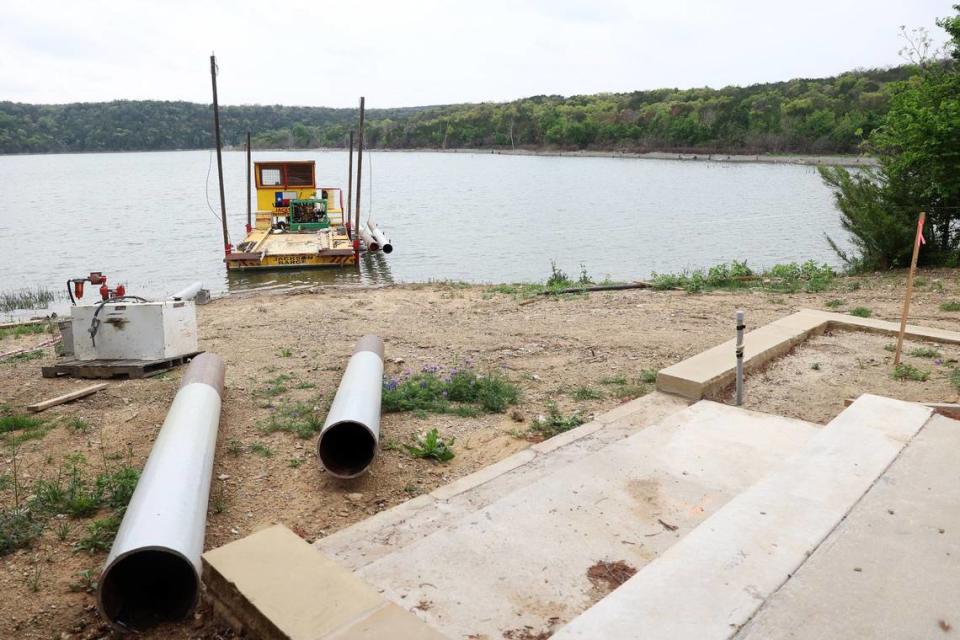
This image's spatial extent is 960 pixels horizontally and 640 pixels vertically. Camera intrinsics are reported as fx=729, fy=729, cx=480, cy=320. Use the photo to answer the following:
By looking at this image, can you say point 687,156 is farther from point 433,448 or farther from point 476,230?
point 433,448

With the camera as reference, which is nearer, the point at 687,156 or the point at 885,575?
the point at 885,575

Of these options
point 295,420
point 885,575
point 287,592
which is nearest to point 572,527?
point 885,575

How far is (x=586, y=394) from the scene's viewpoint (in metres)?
6.61

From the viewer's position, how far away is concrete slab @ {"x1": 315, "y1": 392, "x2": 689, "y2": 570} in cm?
383

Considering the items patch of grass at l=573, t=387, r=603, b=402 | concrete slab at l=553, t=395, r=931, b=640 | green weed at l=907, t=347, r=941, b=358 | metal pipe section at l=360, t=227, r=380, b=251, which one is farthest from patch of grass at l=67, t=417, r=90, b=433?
metal pipe section at l=360, t=227, r=380, b=251

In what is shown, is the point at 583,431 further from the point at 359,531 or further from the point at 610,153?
the point at 610,153

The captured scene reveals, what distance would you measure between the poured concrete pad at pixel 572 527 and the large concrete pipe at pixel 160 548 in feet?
2.89

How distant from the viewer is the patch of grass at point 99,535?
13.4ft

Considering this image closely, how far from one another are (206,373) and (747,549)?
453 centimetres

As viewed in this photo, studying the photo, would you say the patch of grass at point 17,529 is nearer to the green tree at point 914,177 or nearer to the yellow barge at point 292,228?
the green tree at point 914,177

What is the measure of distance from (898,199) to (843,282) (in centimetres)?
282

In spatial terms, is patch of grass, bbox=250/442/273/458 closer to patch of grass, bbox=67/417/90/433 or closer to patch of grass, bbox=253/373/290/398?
patch of grass, bbox=253/373/290/398

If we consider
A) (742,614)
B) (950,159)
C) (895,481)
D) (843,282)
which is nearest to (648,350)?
(895,481)

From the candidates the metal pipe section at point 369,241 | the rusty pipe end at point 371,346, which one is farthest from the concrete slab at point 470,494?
the metal pipe section at point 369,241
